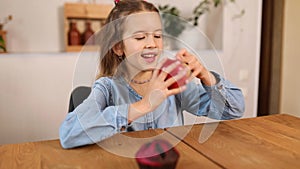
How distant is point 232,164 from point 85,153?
38 cm

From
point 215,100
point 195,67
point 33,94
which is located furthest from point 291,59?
point 33,94

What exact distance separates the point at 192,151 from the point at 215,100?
0.94ft

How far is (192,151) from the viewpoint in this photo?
2.64ft

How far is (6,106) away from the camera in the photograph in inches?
72.6

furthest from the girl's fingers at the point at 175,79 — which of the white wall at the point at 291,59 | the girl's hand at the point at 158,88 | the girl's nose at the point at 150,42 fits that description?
the white wall at the point at 291,59

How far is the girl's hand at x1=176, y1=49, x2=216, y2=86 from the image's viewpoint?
0.79 m

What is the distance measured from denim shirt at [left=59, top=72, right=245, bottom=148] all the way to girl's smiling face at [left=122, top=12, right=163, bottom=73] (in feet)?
0.41

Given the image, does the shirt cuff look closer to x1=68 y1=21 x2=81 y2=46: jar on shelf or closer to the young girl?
the young girl

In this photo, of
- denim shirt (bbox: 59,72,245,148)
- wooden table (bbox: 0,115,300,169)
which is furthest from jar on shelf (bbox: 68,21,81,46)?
wooden table (bbox: 0,115,300,169)

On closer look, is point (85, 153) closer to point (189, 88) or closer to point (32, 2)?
point (189, 88)

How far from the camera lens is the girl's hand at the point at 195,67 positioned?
79 cm

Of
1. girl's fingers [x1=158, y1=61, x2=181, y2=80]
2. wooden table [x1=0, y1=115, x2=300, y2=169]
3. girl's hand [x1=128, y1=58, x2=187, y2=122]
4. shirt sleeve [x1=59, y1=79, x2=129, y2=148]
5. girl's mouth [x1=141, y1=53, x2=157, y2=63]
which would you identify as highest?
girl's mouth [x1=141, y1=53, x2=157, y2=63]

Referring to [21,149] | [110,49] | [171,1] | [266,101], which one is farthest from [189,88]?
[266,101]

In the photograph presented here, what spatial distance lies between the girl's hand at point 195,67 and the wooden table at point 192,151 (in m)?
0.18
